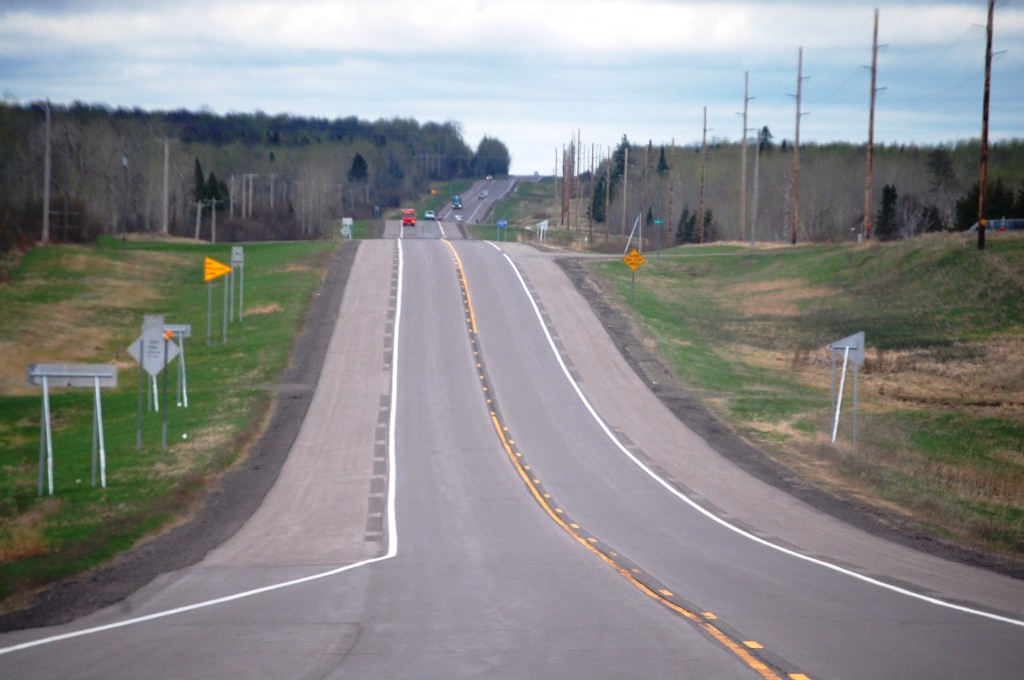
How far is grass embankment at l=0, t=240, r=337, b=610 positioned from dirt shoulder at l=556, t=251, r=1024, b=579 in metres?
12.8

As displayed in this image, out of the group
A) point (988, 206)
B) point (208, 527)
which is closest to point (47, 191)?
point (208, 527)

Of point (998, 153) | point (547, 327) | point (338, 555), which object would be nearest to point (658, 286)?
point (547, 327)

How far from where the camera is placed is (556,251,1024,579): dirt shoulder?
17328 millimetres

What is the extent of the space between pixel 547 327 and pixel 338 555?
1171 inches

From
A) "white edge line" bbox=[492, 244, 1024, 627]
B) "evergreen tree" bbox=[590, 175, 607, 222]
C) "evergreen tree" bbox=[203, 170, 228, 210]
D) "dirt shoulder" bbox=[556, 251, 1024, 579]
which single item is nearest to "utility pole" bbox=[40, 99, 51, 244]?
"dirt shoulder" bbox=[556, 251, 1024, 579]

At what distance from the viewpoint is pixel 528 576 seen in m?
14.2

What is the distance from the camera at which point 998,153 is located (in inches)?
5896

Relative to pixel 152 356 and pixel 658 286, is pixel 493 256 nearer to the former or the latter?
pixel 658 286

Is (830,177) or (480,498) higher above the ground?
(830,177)

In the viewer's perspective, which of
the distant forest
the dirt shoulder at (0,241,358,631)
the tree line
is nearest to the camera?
the dirt shoulder at (0,241,358,631)

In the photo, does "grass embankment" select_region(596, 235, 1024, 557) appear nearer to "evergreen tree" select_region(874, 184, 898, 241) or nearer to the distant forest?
"evergreen tree" select_region(874, 184, 898, 241)

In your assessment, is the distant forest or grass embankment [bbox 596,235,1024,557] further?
the distant forest

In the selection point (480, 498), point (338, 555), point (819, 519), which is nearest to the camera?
point (338, 555)

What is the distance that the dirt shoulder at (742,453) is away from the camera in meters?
17.3
